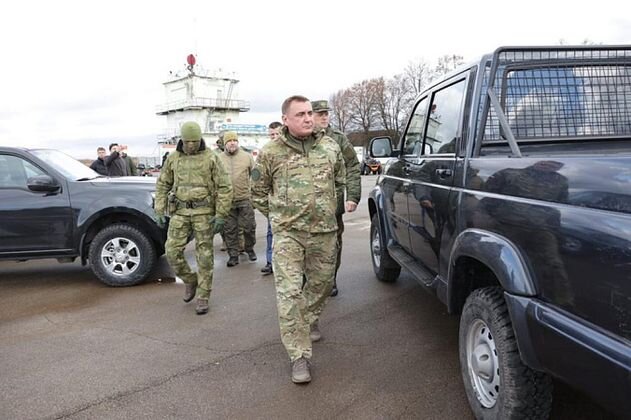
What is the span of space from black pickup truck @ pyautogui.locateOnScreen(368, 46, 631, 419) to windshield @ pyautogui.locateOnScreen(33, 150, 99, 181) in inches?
164

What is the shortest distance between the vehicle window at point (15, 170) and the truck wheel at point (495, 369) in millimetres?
5255

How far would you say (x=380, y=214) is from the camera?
5086mm

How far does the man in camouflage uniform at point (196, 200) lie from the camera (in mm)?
4758

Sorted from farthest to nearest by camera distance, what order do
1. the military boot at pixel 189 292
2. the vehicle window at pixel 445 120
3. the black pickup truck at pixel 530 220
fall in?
1. the military boot at pixel 189 292
2. the vehicle window at pixel 445 120
3. the black pickup truck at pixel 530 220

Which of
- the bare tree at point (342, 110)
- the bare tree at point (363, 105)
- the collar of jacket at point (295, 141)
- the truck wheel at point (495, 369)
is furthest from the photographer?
the bare tree at point (342, 110)

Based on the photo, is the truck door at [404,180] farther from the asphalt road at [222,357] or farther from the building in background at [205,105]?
the building in background at [205,105]

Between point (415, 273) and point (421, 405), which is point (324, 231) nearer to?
point (415, 273)

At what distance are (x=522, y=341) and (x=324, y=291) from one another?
1710 mm

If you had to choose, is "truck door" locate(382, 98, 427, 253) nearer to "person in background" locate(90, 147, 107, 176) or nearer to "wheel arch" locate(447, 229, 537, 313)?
"wheel arch" locate(447, 229, 537, 313)

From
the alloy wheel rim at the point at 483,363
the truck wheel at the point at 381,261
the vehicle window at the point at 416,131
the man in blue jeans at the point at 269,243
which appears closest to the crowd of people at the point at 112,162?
the man in blue jeans at the point at 269,243

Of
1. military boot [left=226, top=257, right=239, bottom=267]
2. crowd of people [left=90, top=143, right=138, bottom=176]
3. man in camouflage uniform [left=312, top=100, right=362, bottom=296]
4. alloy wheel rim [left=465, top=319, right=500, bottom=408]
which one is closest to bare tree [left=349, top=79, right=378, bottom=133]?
crowd of people [left=90, top=143, right=138, bottom=176]

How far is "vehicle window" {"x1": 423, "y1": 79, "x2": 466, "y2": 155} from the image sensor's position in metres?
3.23

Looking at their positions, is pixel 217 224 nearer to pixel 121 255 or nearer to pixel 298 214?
pixel 298 214

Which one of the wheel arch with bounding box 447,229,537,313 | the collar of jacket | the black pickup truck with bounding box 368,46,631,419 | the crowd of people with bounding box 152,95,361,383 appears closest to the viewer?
the black pickup truck with bounding box 368,46,631,419
